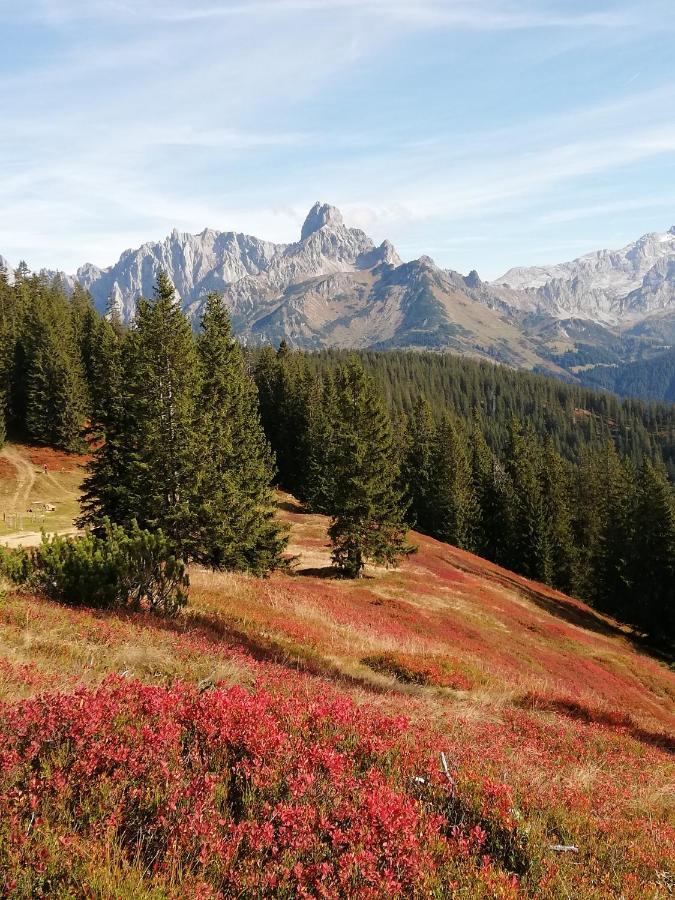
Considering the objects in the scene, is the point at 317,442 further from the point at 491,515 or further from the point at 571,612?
the point at 571,612

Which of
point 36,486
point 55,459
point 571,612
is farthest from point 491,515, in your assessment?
point 36,486

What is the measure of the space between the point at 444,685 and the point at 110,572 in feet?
29.4

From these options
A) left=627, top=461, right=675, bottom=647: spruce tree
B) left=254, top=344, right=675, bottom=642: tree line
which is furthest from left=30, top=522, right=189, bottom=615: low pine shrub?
left=627, top=461, right=675, bottom=647: spruce tree

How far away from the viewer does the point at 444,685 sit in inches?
520

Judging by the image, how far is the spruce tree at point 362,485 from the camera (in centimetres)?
3497

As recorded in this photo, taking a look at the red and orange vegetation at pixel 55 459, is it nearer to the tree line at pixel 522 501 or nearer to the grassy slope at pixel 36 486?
the grassy slope at pixel 36 486

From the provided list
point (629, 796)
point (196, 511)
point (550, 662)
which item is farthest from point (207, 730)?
point (550, 662)

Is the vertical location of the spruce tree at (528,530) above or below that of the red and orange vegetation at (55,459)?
below

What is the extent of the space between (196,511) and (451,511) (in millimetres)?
52607

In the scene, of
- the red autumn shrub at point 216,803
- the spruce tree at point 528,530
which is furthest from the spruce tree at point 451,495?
the red autumn shrub at point 216,803

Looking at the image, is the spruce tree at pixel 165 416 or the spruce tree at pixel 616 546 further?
the spruce tree at pixel 616 546

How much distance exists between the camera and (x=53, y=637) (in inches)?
347

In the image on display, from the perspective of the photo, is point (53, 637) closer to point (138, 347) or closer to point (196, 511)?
point (196, 511)

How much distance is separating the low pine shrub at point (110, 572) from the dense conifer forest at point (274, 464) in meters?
12.3
